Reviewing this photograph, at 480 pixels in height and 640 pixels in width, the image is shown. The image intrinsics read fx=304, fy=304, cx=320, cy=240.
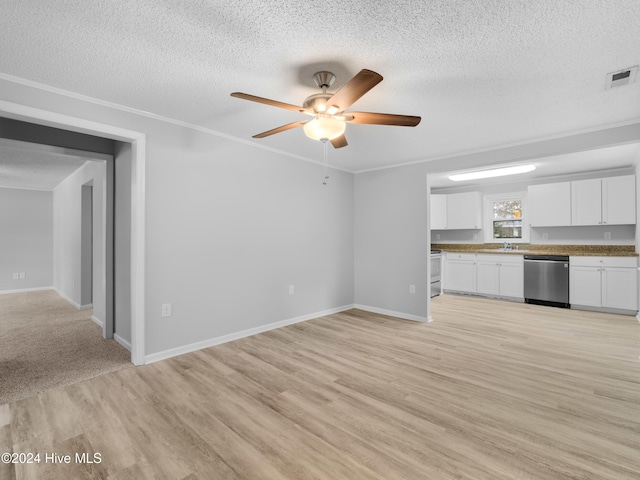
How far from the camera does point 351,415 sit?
2053 millimetres

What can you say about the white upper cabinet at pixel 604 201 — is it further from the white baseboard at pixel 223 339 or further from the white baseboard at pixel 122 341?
the white baseboard at pixel 122 341

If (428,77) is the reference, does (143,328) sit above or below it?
below

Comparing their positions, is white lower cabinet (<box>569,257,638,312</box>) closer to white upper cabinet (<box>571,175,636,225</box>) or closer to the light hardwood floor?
white upper cabinet (<box>571,175,636,225</box>)

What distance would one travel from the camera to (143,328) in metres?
2.83

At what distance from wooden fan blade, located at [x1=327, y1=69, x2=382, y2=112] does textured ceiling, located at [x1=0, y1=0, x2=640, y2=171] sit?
11.7 inches

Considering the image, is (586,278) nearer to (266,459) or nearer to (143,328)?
(266,459)

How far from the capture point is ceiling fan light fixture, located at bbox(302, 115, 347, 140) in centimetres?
203

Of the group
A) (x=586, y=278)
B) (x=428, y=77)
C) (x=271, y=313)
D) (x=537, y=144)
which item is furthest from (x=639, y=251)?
(x=271, y=313)

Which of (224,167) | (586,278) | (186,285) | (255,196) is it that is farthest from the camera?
(586,278)

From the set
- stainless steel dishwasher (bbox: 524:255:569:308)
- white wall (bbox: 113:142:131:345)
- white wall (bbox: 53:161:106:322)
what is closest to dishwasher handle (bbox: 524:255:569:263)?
stainless steel dishwasher (bbox: 524:255:569:308)

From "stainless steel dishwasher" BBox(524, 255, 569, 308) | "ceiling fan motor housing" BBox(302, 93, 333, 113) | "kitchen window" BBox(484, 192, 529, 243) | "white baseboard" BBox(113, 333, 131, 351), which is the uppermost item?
"ceiling fan motor housing" BBox(302, 93, 333, 113)

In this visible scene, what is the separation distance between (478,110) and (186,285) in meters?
3.28

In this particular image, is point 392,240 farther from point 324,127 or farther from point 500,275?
point 324,127

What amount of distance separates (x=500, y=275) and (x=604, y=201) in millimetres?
1994
